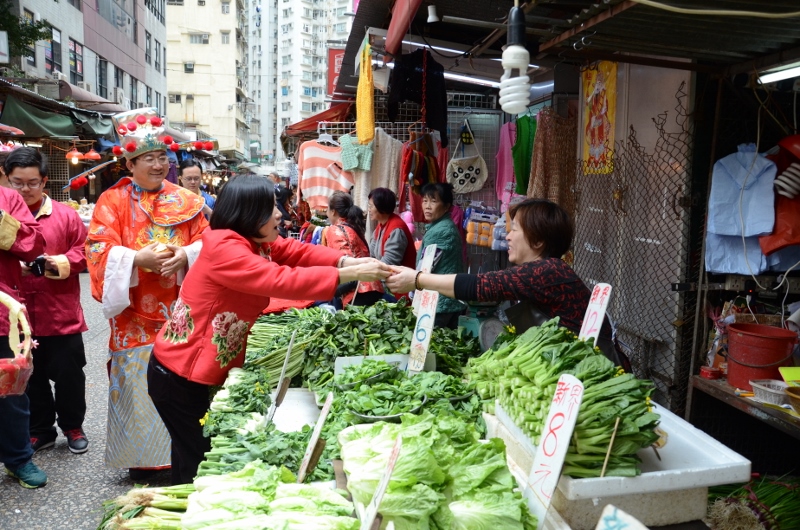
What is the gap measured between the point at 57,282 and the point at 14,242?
92 centimetres

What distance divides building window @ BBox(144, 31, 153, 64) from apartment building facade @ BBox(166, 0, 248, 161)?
73.4ft

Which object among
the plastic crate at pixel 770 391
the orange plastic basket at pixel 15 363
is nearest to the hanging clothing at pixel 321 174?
the orange plastic basket at pixel 15 363

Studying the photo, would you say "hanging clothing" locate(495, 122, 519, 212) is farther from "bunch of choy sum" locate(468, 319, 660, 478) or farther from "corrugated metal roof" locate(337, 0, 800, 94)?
"bunch of choy sum" locate(468, 319, 660, 478)

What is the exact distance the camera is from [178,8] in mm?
62719

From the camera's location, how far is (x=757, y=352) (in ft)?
11.7

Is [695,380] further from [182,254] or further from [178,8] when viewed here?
[178,8]

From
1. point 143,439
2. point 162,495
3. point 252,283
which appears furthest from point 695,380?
point 143,439

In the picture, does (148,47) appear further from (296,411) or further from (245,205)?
(296,411)

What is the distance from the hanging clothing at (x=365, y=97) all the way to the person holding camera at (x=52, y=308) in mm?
2902

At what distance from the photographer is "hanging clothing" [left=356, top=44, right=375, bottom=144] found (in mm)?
6117

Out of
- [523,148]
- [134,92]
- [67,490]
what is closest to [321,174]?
[523,148]

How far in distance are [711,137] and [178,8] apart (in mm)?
68444

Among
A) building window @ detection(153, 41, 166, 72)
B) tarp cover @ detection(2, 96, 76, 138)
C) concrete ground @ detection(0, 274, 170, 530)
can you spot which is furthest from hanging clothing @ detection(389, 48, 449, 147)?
building window @ detection(153, 41, 166, 72)

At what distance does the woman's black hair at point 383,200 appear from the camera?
6.72 m
